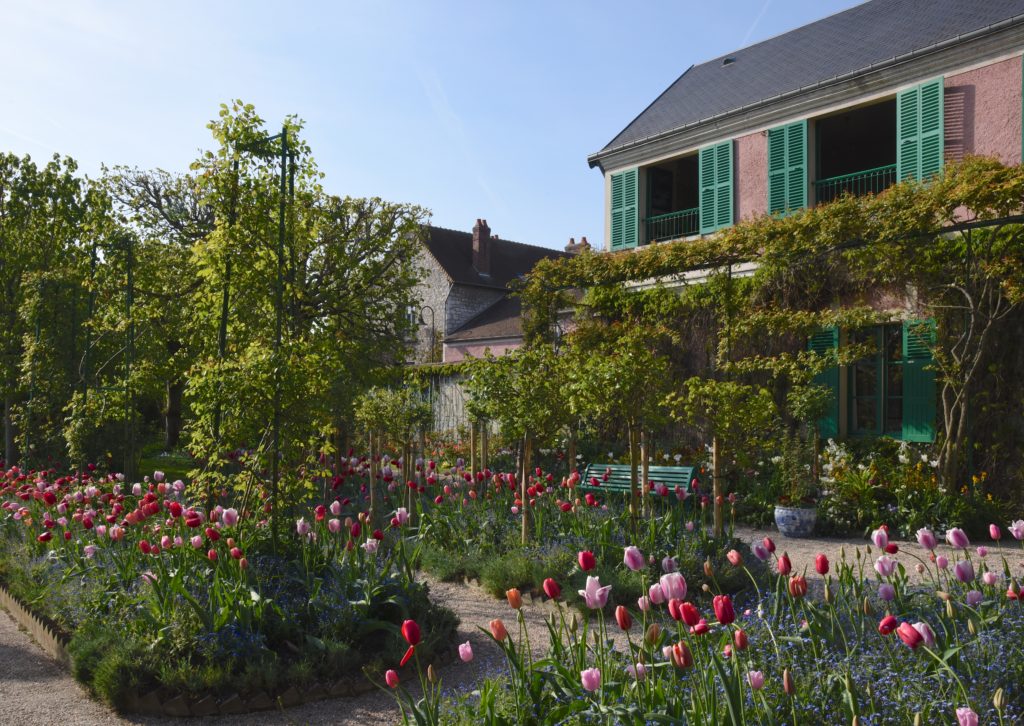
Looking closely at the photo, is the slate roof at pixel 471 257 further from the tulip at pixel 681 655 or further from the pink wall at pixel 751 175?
the tulip at pixel 681 655

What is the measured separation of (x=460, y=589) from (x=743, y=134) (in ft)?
29.3

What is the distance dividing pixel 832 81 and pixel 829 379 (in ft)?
13.6

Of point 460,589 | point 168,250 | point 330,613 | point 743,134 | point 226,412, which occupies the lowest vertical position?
point 460,589

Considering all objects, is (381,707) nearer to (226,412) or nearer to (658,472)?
(226,412)

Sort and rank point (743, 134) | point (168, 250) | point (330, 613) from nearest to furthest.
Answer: point (330, 613), point (168, 250), point (743, 134)

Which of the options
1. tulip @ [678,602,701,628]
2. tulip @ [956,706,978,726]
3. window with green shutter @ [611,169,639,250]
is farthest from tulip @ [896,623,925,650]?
window with green shutter @ [611,169,639,250]

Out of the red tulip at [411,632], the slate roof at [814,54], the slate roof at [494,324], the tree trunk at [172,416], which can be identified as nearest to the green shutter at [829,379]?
the slate roof at [814,54]

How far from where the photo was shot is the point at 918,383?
9750 millimetres

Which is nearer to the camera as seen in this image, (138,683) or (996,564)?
(138,683)

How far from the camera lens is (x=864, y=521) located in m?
8.98

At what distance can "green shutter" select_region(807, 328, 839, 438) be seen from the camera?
10.6 metres

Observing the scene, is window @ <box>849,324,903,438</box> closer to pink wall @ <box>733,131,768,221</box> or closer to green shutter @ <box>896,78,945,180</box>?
green shutter @ <box>896,78,945,180</box>

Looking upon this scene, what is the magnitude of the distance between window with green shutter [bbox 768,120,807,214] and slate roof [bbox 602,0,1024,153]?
698 millimetres

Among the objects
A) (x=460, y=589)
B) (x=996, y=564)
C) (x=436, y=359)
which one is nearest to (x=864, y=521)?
(x=996, y=564)
